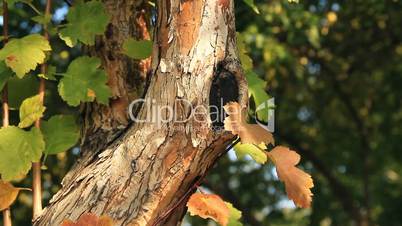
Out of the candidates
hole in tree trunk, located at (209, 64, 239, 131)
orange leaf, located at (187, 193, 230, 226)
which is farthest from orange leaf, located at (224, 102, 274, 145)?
orange leaf, located at (187, 193, 230, 226)

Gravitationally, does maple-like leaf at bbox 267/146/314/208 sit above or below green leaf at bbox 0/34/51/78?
below

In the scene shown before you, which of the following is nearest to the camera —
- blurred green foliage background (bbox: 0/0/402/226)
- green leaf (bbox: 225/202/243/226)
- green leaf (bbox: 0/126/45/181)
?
green leaf (bbox: 0/126/45/181)

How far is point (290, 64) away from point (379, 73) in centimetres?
161

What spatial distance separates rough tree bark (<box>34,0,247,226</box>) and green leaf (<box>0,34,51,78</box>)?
13.2 inches

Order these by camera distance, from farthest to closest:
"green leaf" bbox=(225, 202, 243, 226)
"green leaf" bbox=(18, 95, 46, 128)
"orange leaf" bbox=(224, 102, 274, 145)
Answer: "green leaf" bbox=(225, 202, 243, 226) → "green leaf" bbox=(18, 95, 46, 128) → "orange leaf" bbox=(224, 102, 274, 145)

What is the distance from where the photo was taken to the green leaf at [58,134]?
210cm

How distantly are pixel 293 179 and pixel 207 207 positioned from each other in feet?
0.76

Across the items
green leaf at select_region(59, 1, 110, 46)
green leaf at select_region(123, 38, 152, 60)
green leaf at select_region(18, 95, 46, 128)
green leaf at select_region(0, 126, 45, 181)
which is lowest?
green leaf at select_region(0, 126, 45, 181)

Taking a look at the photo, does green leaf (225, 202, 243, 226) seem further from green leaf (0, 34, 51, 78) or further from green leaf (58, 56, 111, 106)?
green leaf (0, 34, 51, 78)

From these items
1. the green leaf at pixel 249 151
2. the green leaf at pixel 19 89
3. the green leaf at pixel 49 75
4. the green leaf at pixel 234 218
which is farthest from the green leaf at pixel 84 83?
the green leaf at pixel 234 218

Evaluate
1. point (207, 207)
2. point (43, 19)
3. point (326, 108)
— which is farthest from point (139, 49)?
point (326, 108)

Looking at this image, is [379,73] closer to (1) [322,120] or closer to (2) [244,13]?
(1) [322,120]

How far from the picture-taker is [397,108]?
686 centimetres

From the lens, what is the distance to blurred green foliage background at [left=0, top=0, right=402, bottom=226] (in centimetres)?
497
